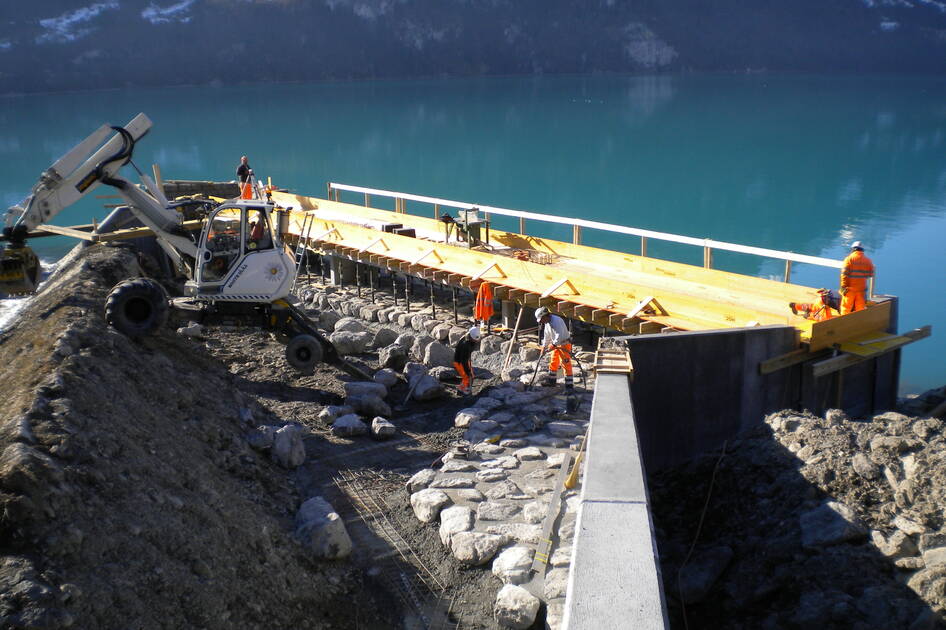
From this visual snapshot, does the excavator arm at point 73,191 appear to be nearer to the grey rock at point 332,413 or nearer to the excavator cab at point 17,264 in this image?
the excavator cab at point 17,264

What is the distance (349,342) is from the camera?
13.2m

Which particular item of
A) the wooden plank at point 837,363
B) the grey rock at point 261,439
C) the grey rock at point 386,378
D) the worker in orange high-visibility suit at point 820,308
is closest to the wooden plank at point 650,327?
the worker in orange high-visibility suit at point 820,308

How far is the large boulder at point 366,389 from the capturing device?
1083 centimetres

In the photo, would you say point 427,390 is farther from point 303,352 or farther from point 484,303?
point 484,303

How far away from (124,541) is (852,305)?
8822 mm

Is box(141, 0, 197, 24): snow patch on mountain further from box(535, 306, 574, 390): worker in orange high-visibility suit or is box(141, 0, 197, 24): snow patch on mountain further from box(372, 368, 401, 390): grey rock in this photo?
box(535, 306, 574, 390): worker in orange high-visibility suit

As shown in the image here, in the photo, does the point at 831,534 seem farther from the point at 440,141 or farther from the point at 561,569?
the point at 440,141

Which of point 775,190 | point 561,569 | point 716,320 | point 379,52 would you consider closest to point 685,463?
point 716,320

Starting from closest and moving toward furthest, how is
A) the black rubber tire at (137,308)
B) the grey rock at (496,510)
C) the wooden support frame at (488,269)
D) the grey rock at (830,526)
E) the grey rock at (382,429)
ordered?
the grey rock at (830,526), the grey rock at (496,510), the grey rock at (382,429), the black rubber tire at (137,308), the wooden support frame at (488,269)

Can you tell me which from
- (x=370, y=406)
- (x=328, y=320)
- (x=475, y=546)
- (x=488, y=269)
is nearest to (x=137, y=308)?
(x=370, y=406)

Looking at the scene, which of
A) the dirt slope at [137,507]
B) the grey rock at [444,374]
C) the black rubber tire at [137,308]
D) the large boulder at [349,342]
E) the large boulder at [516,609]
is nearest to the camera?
the dirt slope at [137,507]

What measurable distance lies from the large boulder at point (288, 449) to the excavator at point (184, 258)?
2.47 m

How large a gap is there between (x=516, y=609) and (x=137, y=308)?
6345mm

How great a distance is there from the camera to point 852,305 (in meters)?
10.7
